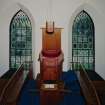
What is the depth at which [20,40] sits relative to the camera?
1369 cm

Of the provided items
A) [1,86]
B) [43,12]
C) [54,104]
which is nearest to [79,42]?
[43,12]

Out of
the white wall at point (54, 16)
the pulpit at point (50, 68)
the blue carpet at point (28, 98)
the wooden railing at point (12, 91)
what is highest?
the white wall at point (54, 16)

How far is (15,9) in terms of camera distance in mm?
13211

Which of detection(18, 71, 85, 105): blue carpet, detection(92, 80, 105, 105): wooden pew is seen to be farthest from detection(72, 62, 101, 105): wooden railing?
detection(92, 80, 105, 105): wooden pew

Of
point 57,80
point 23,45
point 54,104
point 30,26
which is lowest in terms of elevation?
point 54,104

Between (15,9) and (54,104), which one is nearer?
(54,104)

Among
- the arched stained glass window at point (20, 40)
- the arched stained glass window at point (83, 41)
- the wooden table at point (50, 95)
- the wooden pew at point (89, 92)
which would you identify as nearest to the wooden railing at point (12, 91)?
the wooden table at point (50, 95)

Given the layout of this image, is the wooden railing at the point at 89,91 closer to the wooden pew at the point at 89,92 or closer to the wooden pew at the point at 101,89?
the wooden pew at the point at 89,92

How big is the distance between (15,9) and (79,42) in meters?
3.12

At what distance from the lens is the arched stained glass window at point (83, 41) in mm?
13531

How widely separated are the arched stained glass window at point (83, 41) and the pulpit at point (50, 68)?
15.8 ft

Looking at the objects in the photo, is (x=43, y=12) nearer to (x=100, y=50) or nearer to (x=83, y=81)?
(x=100, y=50)

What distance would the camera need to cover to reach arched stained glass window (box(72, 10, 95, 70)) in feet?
44.4

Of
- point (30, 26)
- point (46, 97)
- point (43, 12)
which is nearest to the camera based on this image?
point (46, 97)
